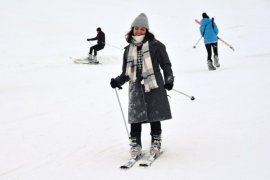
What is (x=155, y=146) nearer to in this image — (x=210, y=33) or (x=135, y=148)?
(x=135, y=148)

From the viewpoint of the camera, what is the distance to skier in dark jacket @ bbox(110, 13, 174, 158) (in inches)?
178

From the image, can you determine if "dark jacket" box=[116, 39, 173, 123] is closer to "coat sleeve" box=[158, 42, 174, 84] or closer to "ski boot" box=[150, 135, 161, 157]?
"coat sleeve" box=[158, 42, 174, 84]

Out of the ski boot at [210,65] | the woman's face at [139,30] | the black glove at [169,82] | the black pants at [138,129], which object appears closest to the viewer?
the black glove at [169,82]

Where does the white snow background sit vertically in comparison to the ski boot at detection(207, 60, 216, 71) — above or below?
below

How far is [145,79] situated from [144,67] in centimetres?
12

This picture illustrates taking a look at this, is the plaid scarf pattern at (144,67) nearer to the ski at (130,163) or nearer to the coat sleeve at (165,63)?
the coat sleeve at (165,63)

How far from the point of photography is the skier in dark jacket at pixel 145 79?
14.9 feet

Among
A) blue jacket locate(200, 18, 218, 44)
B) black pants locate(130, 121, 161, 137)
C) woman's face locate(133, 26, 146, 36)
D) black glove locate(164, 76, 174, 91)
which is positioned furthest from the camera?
blue jacket locate(200, 18, 218, 44)

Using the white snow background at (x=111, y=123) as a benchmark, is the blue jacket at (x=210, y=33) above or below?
above

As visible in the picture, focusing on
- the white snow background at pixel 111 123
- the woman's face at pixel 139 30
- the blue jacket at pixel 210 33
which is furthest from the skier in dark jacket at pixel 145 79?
the blue jacket at pixel 210 33

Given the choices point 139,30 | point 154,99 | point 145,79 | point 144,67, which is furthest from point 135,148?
point 139,30

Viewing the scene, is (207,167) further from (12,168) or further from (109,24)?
(109,24)

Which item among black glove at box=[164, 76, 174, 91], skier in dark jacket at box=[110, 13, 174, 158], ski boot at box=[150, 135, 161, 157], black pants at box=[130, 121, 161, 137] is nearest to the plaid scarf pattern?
skier in dark jacket at box=[110, 13, 174, 158]

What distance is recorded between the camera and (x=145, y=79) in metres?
4.55
